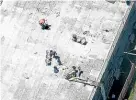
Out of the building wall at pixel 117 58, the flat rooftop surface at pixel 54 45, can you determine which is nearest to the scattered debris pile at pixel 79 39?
the flat rooftop surface at pixel 54 45

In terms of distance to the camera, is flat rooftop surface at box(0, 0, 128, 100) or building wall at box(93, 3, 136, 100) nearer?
flat rooftop surface at box(0, 0, 128, 100)

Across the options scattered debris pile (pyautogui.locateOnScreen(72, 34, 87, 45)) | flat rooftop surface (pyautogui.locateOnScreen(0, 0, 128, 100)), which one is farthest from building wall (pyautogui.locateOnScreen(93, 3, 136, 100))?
scattered debris pile (pyautogui.locateOnScreen(72, 34, 87, 45))

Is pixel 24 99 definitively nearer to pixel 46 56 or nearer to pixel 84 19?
pixel 46 56

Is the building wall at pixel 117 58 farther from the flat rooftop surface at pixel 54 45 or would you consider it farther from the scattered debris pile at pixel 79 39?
the scattered debris pile at pixel 79 39

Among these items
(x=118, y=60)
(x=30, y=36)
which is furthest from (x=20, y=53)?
(x=118, y=60)

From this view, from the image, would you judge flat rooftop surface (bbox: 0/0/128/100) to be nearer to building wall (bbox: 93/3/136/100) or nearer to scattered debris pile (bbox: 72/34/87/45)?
scattered debris pile (bbox: 72/34/87/45)
